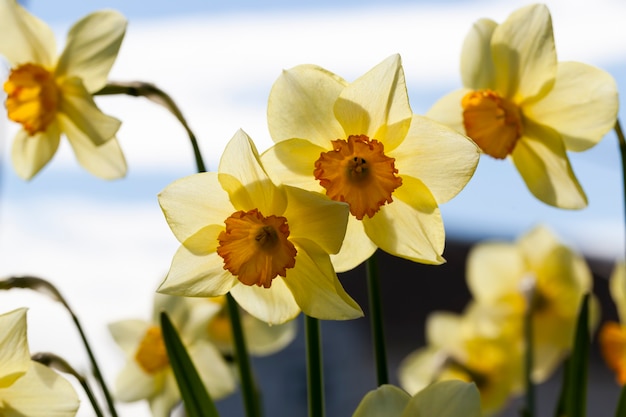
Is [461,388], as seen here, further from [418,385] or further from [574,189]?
[418,385]

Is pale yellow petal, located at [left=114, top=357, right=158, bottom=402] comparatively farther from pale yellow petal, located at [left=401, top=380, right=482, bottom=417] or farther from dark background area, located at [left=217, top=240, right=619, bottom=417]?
dark background area, located at [left=217, top=240, right=619, bottom=417]

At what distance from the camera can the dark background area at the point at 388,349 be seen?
4871 mm

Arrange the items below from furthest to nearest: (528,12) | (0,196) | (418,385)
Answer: (0,196) < (418,385) < (528,12)

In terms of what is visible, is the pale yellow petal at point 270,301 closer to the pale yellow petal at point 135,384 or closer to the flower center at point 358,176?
the flower center at point 358,176

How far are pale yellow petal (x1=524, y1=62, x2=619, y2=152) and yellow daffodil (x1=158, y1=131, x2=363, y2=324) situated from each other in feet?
0.97

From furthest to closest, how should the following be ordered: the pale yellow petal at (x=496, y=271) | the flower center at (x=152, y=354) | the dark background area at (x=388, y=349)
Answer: the dark background area at (x=388, y=349) < the pale yellow petal at (x=496, y=271) < the flower center at (x=152, y=354)

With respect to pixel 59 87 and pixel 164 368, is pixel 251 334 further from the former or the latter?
pixel 59 87

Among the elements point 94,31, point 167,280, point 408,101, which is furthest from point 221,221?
point 94,31

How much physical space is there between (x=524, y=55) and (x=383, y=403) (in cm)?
36

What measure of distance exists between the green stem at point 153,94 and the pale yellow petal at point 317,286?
0.55ft

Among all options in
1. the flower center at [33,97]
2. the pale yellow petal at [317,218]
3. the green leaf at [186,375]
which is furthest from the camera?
the flower center at [33,97]

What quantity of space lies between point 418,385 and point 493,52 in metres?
0.66

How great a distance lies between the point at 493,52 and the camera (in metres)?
0.71

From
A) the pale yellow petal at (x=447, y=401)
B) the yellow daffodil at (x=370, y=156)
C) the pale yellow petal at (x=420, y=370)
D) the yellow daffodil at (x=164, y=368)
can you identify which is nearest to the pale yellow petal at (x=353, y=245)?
the yellow daffodil at (x=370, y=156)
